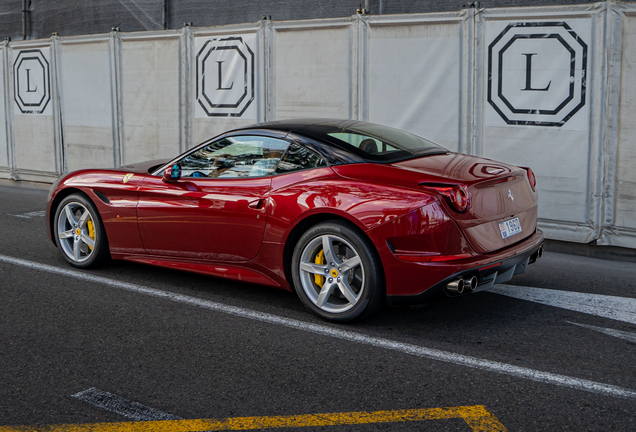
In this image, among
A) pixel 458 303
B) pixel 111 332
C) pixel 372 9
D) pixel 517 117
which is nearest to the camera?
pixel 111 332

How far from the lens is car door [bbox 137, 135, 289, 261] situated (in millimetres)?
5336

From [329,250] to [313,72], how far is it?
5674 mm

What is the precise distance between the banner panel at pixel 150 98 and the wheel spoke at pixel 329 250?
725cm

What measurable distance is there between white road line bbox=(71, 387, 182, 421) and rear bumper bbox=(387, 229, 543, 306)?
1.80 m

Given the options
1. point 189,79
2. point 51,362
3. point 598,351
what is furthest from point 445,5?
point 51,362

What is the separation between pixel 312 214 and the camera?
4.97 m

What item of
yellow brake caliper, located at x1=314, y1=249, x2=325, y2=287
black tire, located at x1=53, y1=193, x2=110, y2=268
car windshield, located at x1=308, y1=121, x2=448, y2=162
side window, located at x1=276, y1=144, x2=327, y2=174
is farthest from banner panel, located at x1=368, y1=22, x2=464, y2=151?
black tire, located at x1=53, y1=193, x2=110, y2=268

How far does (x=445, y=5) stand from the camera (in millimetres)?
9234

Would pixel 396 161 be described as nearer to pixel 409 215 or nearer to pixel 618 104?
pixel 409 215

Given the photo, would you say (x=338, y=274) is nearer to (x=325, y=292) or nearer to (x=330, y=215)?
(x=325, y=292)

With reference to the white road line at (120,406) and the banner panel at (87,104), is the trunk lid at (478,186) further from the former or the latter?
the banner panel at (87,104)

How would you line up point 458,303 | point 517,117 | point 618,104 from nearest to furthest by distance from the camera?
point 458,303, point 618,104, point 517,117

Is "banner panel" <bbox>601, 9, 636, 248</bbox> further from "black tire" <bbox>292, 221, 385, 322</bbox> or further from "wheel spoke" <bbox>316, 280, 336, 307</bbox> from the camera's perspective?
"wheel spoke" <bbox>316, 280, 336, 307</bbox>

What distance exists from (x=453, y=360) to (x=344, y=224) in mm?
1195
